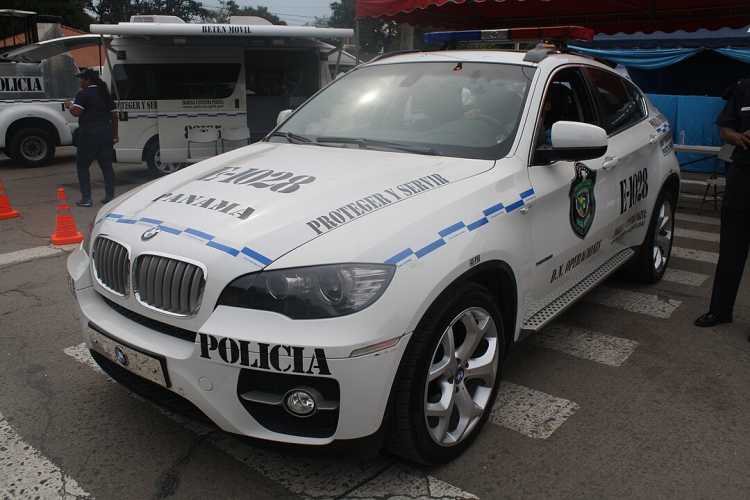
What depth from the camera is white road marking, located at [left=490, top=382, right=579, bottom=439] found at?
10.5 feet

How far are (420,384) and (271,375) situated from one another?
58cm

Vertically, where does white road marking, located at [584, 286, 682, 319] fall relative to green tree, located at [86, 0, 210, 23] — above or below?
below

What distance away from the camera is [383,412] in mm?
2408

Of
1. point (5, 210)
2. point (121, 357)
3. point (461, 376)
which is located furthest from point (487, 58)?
point (5, 210)

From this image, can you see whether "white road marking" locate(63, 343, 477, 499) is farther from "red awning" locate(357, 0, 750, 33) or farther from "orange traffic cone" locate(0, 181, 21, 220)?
"red awning" locate(357, 0, 750, 33)

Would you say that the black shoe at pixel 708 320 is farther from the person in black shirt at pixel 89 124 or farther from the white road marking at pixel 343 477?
the person in black shirt at pixel 89 124

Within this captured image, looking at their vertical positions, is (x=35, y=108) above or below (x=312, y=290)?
below

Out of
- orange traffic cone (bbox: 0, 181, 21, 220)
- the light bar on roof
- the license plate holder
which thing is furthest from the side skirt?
orange traffic cone (bbox: 0, 181, 21, 220)

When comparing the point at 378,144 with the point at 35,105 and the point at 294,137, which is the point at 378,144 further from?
the point at 35,105

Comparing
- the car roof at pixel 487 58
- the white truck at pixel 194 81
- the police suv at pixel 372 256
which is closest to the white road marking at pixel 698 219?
the car roof at pixel 487 58

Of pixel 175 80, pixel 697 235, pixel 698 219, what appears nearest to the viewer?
pixel 697 235

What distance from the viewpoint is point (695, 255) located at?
20.9ft

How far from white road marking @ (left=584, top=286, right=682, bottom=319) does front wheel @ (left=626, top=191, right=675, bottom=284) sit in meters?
0.18

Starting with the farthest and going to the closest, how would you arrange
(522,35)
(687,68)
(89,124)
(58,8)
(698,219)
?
1. (58,8)
2. (687,68)
3. (89,124)
4. (698,219)
5. (522,35)
